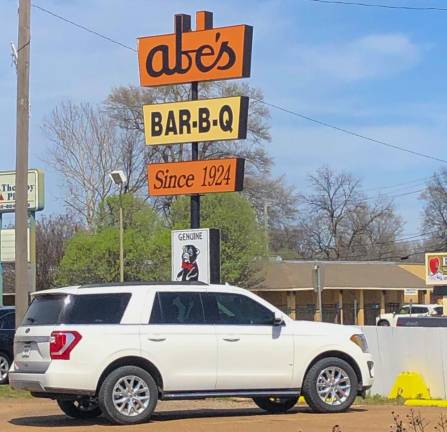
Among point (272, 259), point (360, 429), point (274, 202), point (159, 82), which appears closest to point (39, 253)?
point (272, 259)

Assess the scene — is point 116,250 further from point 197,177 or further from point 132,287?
point 132,287

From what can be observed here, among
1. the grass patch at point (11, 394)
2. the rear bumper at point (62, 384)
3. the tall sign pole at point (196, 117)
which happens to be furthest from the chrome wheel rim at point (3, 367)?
the rear bumper at point (62, 384)

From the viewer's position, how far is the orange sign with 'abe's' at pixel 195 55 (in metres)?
19.7

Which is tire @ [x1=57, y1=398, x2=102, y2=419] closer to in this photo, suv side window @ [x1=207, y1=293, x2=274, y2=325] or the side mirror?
suv side window @ [x1=207, y1=293, x2=274, y2=325]

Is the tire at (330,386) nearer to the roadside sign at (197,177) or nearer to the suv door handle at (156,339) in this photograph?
the suv door handle at (156,339)

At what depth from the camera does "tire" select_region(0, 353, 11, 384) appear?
2136 cm

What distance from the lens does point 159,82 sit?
20.7 metres

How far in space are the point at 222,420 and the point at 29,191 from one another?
2591 centimetres

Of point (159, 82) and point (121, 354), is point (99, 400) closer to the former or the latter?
point (121, 354)

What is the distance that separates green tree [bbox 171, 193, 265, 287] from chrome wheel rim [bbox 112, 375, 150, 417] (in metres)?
36.9

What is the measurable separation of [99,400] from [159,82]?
9662 mm

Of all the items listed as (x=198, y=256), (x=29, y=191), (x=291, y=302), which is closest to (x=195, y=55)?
(x=198, y=256)

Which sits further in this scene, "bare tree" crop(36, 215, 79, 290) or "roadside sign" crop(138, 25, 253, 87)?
"bare tree" crop(36, 215, 79, 290)

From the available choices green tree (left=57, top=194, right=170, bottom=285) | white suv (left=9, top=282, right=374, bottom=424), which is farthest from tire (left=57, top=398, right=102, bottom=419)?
Answer: green tree (left=57, top=194, right=170, bottom=285)
